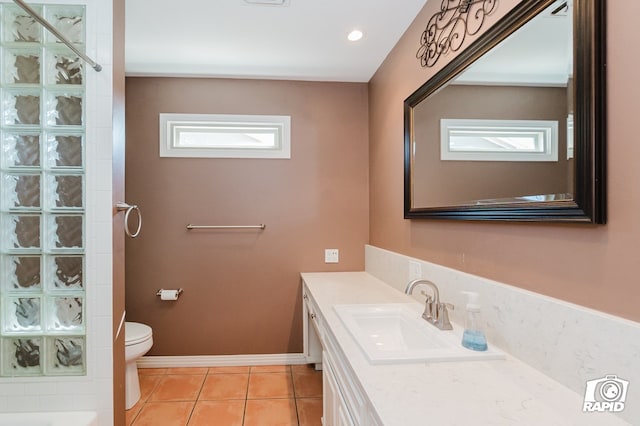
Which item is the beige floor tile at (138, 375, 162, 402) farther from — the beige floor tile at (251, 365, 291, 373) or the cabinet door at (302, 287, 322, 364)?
the cabinet door at (302, 287, 322, 364)

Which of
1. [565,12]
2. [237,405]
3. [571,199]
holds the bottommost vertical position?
[237,405]

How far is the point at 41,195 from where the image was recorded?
147 centimetres

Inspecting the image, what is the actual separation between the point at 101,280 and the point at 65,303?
202 millimetres

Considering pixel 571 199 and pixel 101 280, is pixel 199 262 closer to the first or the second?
pixel 101 280

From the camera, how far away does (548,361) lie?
3.13ft

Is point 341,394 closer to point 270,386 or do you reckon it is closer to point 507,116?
point 507,116

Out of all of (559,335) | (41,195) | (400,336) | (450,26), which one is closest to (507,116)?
(450,26)

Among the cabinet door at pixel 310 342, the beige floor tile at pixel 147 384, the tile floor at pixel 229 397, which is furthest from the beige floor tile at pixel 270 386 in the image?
the beige floor tile at pixel 147 384

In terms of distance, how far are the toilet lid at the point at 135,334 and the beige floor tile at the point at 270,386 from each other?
0.82 meters

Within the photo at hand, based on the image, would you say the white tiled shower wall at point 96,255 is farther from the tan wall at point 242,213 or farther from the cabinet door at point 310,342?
the cabinet door at point 310,342

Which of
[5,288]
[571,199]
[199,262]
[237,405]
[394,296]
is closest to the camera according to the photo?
[571,199]

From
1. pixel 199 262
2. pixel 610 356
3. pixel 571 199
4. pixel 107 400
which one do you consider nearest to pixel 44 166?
pixel 107 400

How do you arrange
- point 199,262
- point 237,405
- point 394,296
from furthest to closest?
point 199,262 < point 237,405 < point 394,296

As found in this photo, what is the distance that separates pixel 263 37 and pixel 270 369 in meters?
2.49
